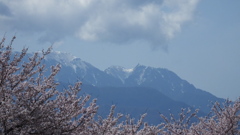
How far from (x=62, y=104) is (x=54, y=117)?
57 cm

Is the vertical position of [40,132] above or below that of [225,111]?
below

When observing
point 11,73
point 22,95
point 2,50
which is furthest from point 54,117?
point 2,50

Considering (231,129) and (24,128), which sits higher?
(231,129)

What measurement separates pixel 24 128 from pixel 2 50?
6.75ft

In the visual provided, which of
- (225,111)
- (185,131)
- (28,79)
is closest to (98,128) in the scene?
(28,79)

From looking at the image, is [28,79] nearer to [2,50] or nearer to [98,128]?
[2,50]

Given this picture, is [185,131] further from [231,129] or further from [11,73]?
[11,73]

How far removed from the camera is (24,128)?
8430 mm

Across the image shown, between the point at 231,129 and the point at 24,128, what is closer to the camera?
the point at 24,128

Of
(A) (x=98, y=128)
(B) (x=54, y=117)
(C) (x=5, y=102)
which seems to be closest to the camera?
(C) (x=5, y=102)

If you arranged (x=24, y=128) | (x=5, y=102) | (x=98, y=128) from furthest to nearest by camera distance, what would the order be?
(x=98, y=128) → (x=24, y=128) → (x=5, y=102)

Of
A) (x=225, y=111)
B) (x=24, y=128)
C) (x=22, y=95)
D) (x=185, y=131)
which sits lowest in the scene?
(x=24, y=128)

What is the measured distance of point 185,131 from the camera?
17.5m

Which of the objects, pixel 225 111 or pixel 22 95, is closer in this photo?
pixel 22 95
